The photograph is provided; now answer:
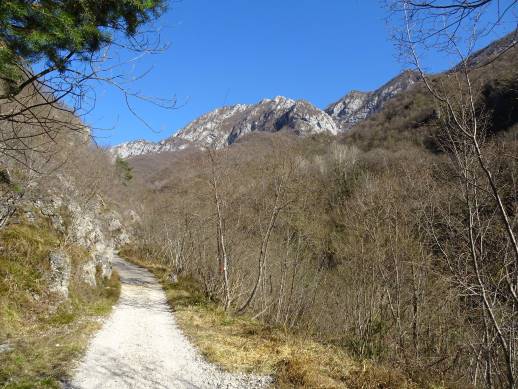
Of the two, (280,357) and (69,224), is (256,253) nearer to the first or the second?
(69,224)

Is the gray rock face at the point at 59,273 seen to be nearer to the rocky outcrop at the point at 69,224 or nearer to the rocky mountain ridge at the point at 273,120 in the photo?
the rocky outcrop at the point at 69,224

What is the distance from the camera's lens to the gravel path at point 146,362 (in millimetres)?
6215

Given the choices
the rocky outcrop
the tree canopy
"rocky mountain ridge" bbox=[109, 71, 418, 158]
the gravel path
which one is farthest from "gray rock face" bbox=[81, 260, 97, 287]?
the tree canopy

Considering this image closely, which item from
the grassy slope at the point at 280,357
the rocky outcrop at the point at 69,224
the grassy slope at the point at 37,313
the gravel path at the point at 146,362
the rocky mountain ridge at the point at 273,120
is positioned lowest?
the grassy slope at the point at 280,357

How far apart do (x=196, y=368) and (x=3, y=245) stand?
23.7ft

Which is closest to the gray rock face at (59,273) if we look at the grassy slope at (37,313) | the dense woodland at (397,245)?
the grassy slope at (37,313)

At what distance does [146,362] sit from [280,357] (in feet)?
8.42

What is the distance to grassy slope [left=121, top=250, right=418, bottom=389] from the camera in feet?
20.2

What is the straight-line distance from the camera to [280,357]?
734 cm

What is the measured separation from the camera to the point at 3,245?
10633mm

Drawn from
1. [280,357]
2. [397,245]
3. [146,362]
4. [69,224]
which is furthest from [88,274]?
[397,245]

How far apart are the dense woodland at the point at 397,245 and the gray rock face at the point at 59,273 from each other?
16.0 ft

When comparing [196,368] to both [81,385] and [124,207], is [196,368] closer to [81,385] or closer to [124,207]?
[81,385]

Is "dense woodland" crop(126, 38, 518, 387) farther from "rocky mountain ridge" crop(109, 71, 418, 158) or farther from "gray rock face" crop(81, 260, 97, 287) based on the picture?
"gray rock face" crop(81, 260, 97, 287)
